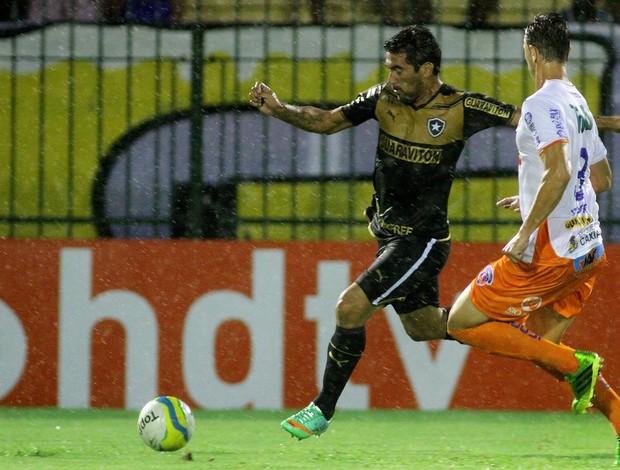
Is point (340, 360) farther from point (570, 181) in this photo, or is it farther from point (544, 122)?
point (544, 122)

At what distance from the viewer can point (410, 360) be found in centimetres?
958

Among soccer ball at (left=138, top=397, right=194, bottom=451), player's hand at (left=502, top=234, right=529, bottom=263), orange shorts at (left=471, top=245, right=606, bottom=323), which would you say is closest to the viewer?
player's hand at (left=502, top=234, right=529, bottom=263)

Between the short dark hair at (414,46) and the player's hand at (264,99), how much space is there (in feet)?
2.19

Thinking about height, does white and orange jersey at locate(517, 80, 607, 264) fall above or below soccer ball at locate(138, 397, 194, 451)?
above

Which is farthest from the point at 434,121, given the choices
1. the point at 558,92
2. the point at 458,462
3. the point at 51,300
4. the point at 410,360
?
the point at 51,300

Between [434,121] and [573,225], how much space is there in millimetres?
1260

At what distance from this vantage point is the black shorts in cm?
732

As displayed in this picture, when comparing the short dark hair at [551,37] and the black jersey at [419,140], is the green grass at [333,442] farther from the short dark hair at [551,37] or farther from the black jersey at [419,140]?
the short dark hair at [551,37]

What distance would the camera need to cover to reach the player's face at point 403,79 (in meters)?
7.36

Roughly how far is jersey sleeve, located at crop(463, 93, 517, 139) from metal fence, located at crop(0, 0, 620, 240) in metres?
2.42

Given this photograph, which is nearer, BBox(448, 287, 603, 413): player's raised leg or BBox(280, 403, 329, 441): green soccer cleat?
BBox(448, 287, 603, 413): player's raised leg

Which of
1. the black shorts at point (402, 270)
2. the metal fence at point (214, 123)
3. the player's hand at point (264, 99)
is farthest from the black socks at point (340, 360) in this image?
the metal fence at point (214, 123)

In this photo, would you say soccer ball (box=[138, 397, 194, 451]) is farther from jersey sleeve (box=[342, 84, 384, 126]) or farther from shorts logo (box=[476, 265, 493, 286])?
jersey sleeve (box=[342, 84, 384, 126])

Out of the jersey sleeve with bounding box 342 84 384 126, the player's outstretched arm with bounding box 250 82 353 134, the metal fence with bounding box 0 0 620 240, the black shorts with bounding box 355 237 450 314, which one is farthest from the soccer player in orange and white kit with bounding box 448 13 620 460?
the metal fence with bounding box 0 0 620 240
